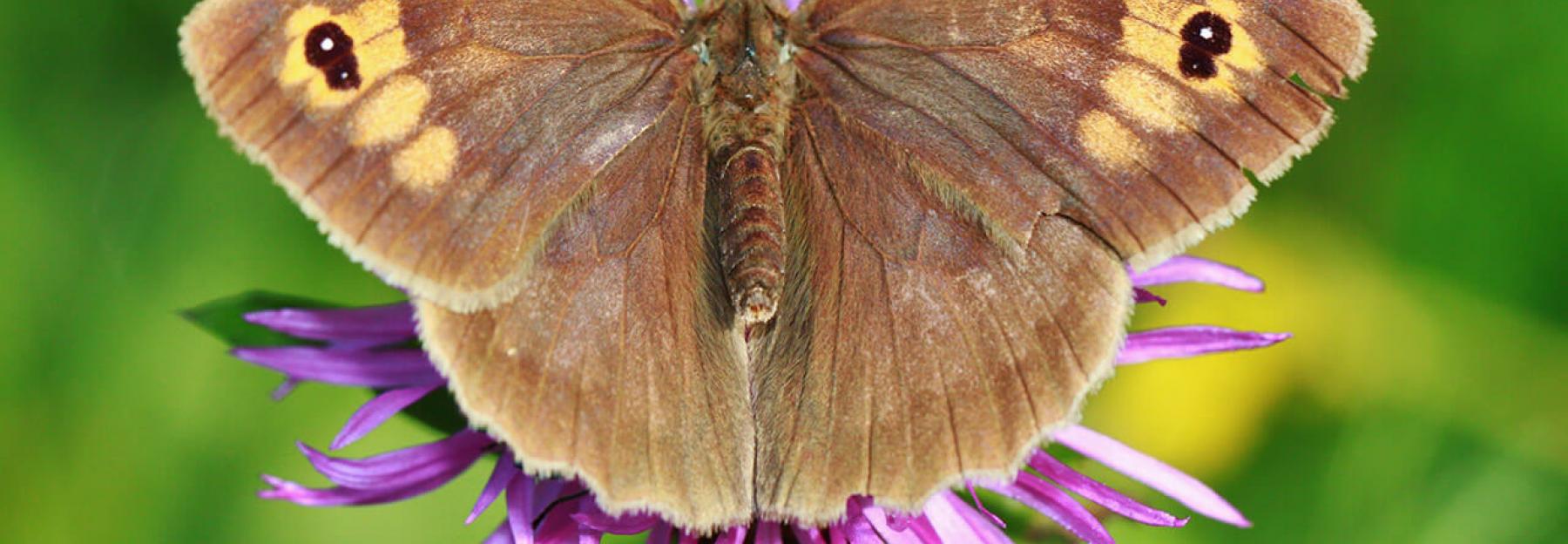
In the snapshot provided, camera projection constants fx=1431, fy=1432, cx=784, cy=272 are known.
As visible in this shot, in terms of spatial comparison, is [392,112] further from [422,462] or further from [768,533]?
[768,533]

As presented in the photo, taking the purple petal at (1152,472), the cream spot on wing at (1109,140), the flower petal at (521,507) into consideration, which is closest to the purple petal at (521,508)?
the flower petal at (521,507)

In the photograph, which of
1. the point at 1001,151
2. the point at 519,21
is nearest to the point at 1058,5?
the point at 1001,151

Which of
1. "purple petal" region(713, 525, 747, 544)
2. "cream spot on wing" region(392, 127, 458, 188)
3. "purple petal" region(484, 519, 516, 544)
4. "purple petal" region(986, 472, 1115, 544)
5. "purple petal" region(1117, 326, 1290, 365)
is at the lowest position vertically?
"purple petal" region(484, 519, 516, 544)

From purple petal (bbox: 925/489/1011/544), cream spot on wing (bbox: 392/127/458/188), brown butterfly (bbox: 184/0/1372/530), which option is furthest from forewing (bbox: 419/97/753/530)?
purple petal (bbox: 925/489/1011/544)

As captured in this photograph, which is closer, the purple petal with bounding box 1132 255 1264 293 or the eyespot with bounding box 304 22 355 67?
the eyespot with bounding box 304 22 355 67

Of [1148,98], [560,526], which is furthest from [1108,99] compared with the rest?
[560,526]

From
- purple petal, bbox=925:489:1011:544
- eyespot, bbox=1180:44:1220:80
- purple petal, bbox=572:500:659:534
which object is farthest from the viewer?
purple petal, bbox=925:489:1011:544

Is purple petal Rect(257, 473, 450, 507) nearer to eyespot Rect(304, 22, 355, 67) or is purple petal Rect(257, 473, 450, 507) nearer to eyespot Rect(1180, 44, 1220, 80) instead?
eyespot Rect(304, 22, 355, 67)

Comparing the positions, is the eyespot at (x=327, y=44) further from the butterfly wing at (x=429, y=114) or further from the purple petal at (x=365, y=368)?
the purple petal at (x=365, y=368)
